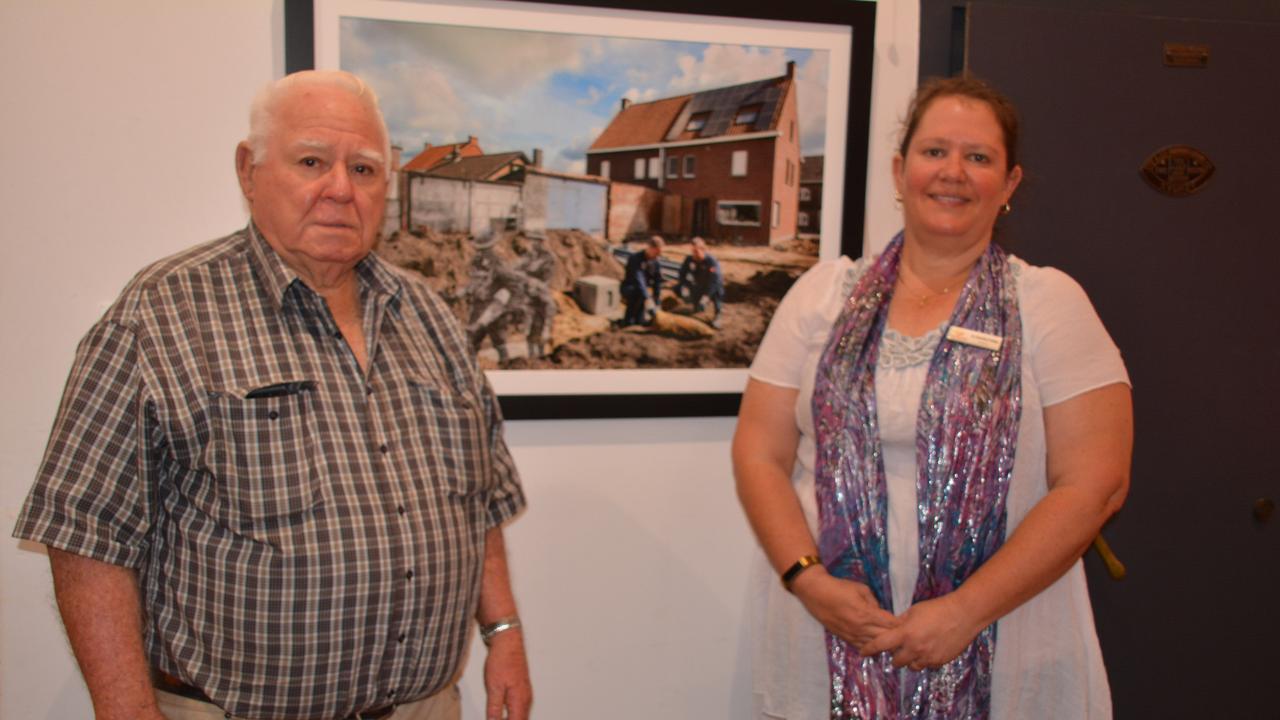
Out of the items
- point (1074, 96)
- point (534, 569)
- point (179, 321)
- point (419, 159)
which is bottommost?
point (534, 569)

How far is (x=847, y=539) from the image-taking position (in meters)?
1.57

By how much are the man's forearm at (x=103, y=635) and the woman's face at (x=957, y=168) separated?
1384 millimetres

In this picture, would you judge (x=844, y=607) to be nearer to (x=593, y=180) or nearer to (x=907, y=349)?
(x=907, y=349)

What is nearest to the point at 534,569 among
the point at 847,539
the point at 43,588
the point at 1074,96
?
the point at 847,539

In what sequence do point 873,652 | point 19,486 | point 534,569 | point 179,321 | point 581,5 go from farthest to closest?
point 534,569 < point 581,5 < point 19,486 < point 873,652 < point 179,321

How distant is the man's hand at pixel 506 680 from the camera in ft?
5.17

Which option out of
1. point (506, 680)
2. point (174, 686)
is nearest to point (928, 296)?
point (506, 680)

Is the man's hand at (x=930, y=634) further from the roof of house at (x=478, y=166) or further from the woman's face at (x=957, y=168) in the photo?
the roof of house at (x=478, y=166)

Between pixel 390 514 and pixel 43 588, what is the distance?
1047 millimetres

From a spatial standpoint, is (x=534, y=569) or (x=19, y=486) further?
(x=534, y=569)

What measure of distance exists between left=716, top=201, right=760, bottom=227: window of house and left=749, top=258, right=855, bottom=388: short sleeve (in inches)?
15.8

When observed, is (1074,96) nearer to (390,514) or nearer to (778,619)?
(778,619)

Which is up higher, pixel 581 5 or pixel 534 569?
pixel 581 5

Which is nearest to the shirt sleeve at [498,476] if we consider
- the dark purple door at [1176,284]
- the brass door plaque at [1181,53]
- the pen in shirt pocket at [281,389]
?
the pen in shirt pocket at [281,389]
